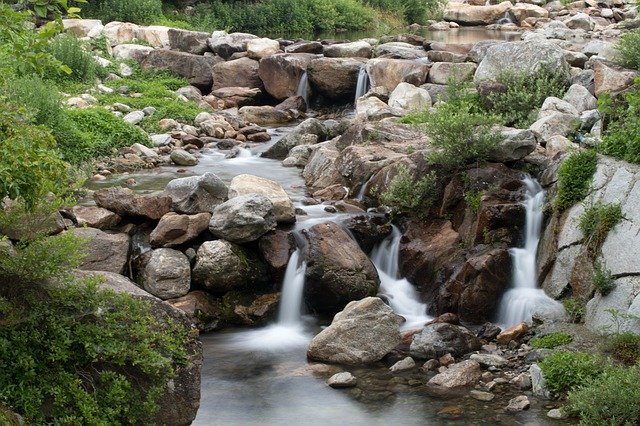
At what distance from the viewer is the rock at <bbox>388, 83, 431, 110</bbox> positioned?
19.7 m

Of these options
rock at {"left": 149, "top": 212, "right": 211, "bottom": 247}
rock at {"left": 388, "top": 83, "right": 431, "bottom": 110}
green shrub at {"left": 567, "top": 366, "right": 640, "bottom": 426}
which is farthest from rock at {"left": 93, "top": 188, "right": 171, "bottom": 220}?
rock at {"left": 388, "top": 83, "right": 431, "bottom": 110}

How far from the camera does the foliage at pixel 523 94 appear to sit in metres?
16.7

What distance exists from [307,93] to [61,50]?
651 cm

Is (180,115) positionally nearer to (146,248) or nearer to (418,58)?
(418,58)

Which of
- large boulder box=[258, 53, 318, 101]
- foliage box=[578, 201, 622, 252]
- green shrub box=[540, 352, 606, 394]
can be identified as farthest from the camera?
large boulder box=[258, 53, 318, 101]

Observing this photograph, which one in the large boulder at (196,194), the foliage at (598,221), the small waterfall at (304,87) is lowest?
the small waterfall at (304,87)

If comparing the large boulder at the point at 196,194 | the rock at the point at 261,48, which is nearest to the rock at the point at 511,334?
the large boulder at the point at 196,194

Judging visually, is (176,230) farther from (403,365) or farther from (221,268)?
(403,365)

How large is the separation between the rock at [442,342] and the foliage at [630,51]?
9.09m

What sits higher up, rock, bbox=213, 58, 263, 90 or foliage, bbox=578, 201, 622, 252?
foliage, bbox=578, 201, 622, 252

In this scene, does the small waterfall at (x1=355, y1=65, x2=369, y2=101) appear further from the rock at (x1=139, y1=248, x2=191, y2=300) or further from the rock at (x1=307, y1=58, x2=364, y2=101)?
the rock at (x1=139, y1=248, x2=191, y2=300)

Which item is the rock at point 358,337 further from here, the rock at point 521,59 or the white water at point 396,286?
the rock at point 521,59

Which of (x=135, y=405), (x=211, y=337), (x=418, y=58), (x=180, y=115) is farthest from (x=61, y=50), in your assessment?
(x=135, y=405)

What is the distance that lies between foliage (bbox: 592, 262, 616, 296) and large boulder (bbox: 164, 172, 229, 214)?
17.3 ft
